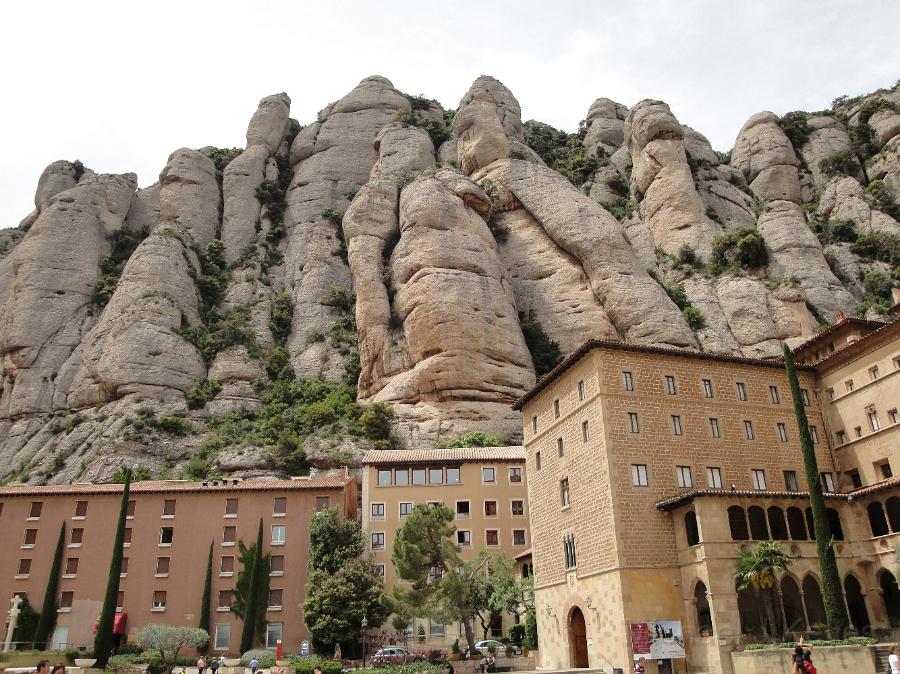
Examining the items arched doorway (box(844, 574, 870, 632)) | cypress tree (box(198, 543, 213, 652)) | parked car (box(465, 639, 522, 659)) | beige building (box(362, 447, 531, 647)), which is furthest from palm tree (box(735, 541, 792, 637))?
cypress tree (box(198, 543, 213, 652))

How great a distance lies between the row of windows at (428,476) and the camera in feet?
177

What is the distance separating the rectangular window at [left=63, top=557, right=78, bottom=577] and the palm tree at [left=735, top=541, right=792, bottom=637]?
131ft

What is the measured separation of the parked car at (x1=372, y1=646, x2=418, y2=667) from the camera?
39.3m

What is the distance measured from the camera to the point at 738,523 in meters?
34.1

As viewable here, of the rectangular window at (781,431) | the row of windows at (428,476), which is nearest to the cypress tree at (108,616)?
the row of windows at (428,476)

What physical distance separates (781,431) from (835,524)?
545cm

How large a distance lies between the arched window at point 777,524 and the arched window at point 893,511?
489 cm

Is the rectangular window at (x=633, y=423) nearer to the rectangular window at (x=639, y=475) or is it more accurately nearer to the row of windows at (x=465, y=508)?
the rectangular window at (x=639, y=475)

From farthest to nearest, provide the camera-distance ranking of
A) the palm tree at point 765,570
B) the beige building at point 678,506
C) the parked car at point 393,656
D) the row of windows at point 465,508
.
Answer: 1. the row of windows at point 465,508
2. the parked car at point 393,656
3. the beige building at point 678,506
4. the palm tree at point 765,570

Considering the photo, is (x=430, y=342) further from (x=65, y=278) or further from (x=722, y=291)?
(x=65, y=278)

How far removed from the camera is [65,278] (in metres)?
86.1

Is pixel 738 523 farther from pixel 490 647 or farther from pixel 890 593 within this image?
pixel 490 647

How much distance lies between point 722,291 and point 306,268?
47.3 meters

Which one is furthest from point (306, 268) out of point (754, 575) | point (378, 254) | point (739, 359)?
point (754, 575)
